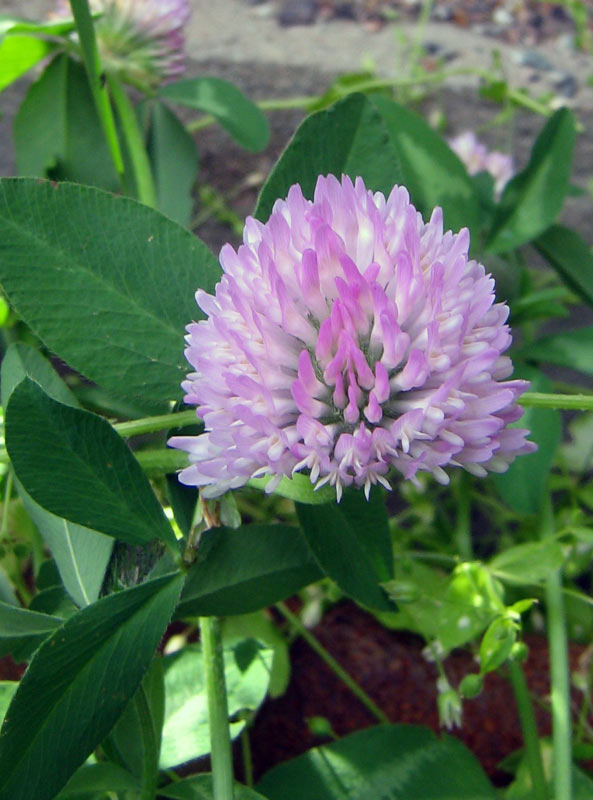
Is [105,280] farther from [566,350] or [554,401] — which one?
[566,350]

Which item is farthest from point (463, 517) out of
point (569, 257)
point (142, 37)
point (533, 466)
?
point (142, 37)

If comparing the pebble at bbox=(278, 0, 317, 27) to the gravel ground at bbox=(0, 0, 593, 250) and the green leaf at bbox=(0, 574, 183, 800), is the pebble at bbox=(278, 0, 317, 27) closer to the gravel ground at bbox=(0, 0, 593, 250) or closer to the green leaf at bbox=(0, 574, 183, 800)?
the gravel ground at bbox=(0, 0, 593, 250)

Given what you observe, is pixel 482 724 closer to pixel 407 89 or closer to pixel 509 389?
pixel 509 389

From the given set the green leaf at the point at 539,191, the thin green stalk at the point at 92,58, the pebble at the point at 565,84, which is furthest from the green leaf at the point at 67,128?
the pebble at the point at 565,84

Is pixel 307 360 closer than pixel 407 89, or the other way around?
pixel 307 360

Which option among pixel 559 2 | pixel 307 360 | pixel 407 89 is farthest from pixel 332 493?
pixel 559 2

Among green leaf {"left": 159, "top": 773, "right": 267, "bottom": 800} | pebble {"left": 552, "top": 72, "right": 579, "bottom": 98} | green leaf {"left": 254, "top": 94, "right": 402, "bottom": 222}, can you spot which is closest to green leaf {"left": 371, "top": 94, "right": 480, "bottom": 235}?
green leaf {"left": 254, "top": 94, "right": 402, "bottom": 222}
